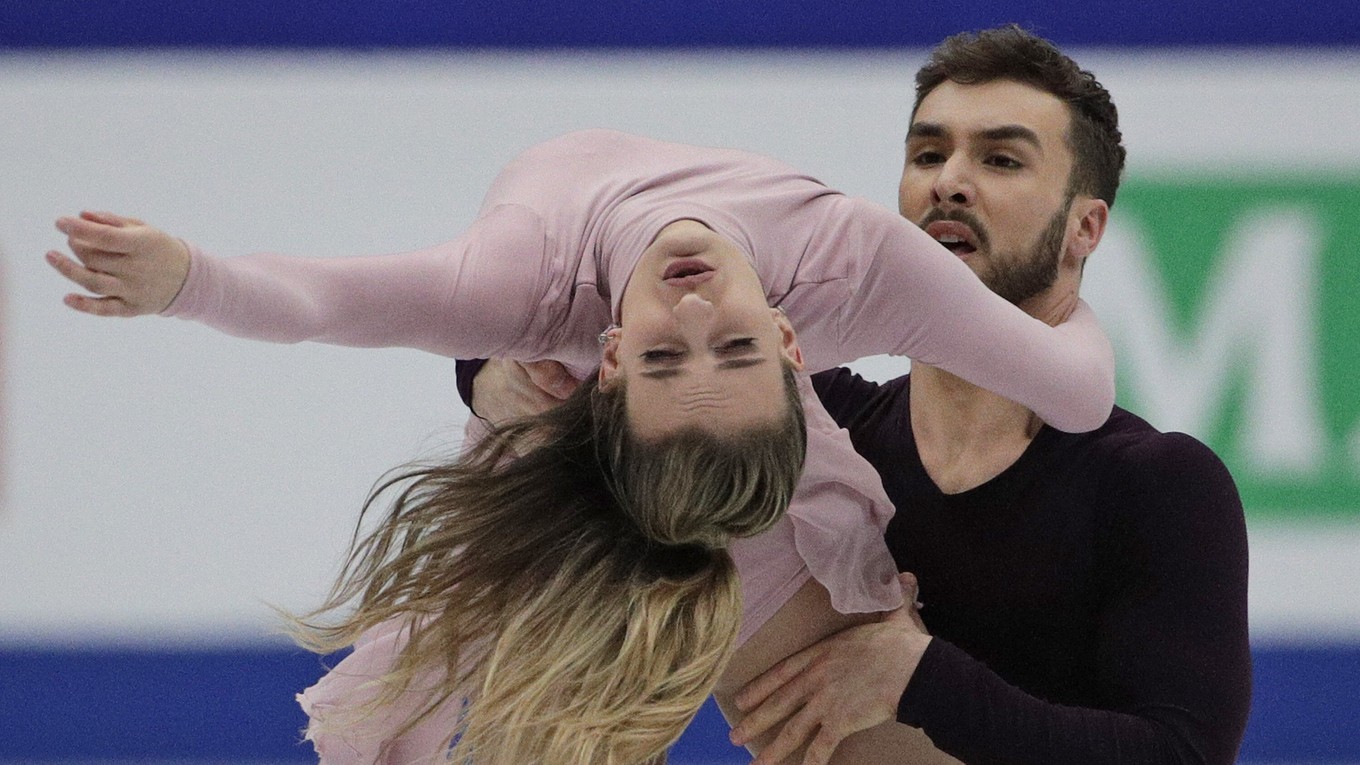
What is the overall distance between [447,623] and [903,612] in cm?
76

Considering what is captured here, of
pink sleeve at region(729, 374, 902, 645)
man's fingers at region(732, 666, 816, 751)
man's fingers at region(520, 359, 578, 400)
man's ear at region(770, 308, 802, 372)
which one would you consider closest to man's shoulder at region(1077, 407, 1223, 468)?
Answer: pink sleeve at region(729, 374, 902, 645)

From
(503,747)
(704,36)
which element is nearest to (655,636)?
(503,747)

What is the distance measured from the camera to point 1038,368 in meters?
2.31

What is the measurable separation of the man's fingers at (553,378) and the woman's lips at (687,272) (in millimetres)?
492

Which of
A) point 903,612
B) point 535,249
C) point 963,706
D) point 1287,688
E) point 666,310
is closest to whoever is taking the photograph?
point 666,310

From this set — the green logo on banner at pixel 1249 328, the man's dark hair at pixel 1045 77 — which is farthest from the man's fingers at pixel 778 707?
the green logo on banner at pixel 1249 328

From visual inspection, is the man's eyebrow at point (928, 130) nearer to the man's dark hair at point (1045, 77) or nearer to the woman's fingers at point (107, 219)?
the man's dark hair at point (1045, 77)

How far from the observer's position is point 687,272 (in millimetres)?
1991

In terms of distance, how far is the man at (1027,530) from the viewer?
8.09 ft

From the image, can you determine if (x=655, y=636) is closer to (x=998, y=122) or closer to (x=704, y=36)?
(x=998, y=122)

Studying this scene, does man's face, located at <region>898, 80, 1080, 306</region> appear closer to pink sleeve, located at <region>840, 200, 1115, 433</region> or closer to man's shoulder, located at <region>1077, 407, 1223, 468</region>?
man's shoulder, located at <region>1077, 407, 1223, 468</region>

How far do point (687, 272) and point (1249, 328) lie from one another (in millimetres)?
2659

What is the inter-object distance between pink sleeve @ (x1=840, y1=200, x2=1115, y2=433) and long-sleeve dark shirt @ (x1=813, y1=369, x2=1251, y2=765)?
10.0 inches

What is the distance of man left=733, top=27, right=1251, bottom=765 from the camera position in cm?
246
